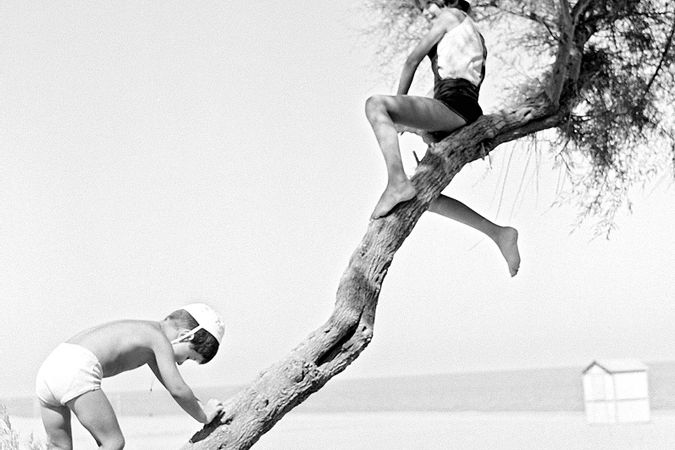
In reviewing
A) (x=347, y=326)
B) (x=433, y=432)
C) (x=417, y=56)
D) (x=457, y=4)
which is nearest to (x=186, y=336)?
(x=347, y=326)

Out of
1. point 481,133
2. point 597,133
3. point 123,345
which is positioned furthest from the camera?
point 597,133

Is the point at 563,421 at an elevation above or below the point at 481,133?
below

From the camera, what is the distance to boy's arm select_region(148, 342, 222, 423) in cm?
333

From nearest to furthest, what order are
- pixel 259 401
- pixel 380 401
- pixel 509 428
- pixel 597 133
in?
pixel 259 401
pixel 597 133
pixel 509 428
pixel 380 401

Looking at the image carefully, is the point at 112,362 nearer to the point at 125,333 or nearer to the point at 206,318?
the point at 125,333

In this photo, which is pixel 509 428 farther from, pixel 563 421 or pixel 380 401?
pixel 380 401

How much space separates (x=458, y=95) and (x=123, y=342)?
2199mm

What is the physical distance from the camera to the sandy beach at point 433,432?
44.8 ft

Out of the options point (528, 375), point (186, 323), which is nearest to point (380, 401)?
point (528, 375)

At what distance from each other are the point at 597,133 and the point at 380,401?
90.5 feet

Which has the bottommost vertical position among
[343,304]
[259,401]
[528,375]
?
[528,375]

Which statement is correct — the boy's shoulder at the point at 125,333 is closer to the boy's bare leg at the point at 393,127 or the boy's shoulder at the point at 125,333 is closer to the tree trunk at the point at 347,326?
the tree trunk at the point at 347,326

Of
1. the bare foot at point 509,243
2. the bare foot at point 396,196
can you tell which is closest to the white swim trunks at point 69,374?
the bare foot at point 396,196

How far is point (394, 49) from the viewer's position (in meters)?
5.77
